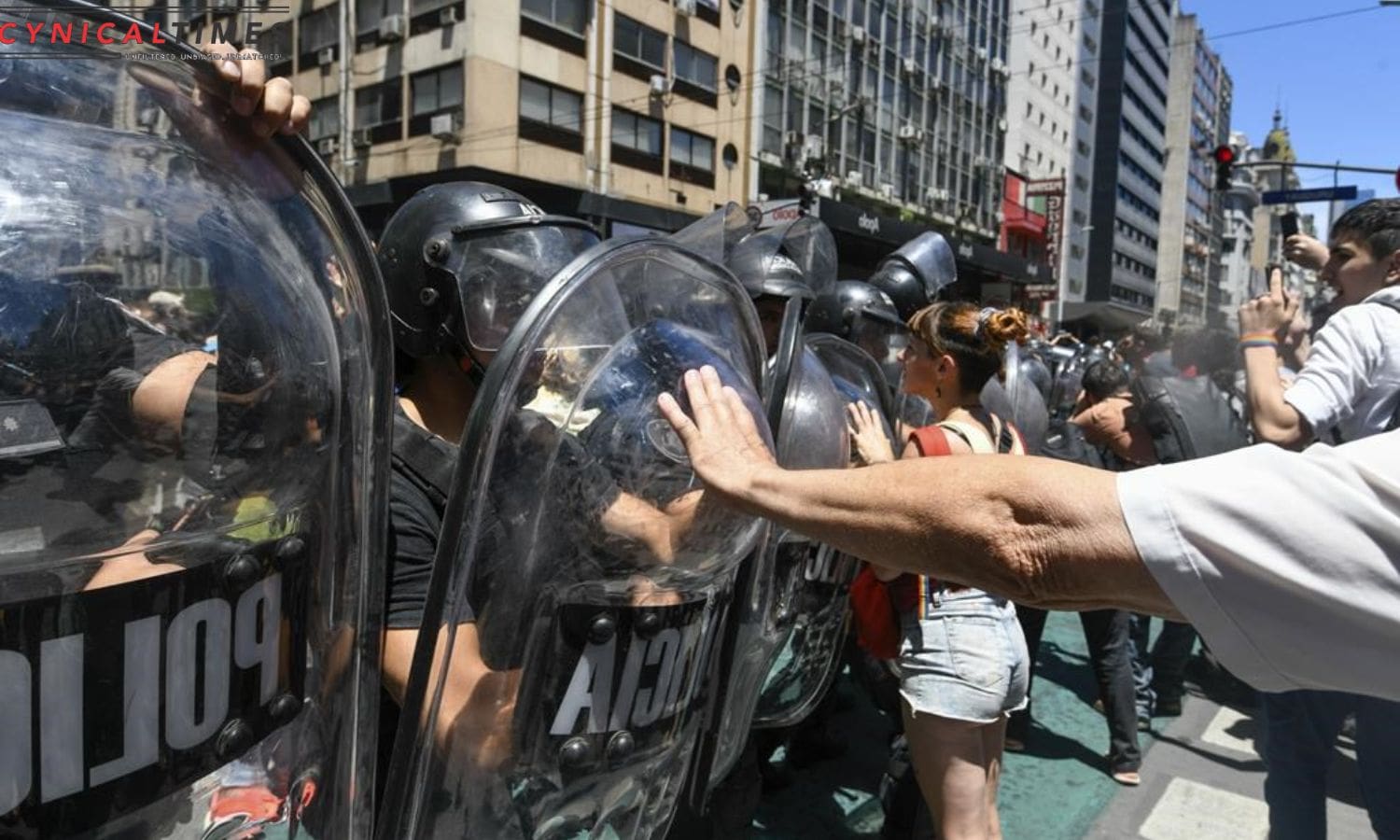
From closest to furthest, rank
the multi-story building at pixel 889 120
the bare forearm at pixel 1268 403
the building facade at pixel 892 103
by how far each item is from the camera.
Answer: the bare forearm at pixel 1268 403 < the multi-story building at pixel 889 120 < the building facade at pixel 892 103

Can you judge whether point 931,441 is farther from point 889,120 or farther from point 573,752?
point 889,120

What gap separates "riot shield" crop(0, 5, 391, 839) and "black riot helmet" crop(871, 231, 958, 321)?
450cm

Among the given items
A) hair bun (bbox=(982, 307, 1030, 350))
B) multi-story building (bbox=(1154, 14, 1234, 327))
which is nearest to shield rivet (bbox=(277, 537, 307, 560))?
hair bun (bbox=(982, 307, 1030, 350))

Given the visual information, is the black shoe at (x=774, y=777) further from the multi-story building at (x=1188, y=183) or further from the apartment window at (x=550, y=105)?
the multi-story building at (x=1188, y=183)

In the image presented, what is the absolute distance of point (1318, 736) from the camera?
8.57 feet

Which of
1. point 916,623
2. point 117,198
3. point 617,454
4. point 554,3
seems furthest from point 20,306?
point 554,3

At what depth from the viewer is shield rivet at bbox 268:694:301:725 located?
105cm

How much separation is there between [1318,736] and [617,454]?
248 centimetres

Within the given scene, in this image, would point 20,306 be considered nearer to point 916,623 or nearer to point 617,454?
point 617,454

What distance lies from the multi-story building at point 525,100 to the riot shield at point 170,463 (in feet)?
65.3

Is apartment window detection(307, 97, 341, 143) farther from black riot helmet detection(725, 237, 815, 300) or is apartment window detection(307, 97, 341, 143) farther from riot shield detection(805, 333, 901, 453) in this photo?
riot shield detection(805, 333, 901, 453)

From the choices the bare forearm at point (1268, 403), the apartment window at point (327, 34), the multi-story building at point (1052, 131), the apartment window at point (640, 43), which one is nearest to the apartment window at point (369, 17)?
the apartment window at point (327, 34)

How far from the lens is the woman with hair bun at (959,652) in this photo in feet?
7.80

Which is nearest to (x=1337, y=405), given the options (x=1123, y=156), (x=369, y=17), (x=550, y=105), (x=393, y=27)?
(x=550, y=105)
